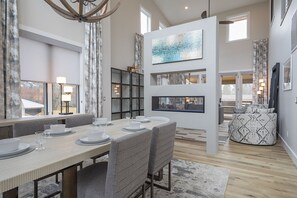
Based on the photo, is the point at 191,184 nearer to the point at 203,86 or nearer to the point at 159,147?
the point at 159,147

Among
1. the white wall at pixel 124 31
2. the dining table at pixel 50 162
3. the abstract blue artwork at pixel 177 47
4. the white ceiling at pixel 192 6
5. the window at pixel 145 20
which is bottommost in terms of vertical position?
the dining table at pixel 50 162

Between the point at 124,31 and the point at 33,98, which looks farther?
the point at 124,31

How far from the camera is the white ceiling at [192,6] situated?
25.8ft

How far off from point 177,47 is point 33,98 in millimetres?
3243

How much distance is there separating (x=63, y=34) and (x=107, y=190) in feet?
12.0

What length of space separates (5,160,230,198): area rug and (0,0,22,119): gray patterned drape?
127 centimetres

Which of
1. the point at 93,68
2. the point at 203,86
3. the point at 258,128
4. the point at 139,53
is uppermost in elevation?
the point at 139,53

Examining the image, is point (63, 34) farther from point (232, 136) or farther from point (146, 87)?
point (232, 136)

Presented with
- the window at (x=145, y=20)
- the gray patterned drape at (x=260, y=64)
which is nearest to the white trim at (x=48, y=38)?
the window at (x=145, y=20)

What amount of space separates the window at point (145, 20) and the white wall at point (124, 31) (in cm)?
32

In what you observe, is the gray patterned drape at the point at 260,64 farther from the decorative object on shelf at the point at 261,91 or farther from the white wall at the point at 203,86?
the white wall at the point at 203,86

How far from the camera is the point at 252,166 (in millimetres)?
2918

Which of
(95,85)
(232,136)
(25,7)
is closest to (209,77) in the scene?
(232,136)

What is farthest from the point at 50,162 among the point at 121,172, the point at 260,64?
the point at 260,64
